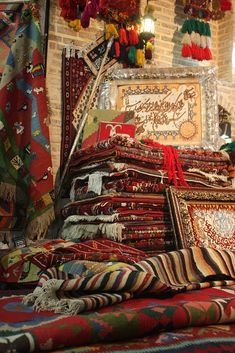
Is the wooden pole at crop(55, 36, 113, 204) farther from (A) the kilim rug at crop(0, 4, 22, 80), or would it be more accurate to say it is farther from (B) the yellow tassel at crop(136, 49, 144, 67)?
(A) the kilim rug at crop(0, 4, 22, 80)

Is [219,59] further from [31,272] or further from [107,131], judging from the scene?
[31,272]

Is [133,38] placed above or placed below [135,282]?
above

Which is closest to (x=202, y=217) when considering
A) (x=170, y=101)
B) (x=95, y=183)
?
(x=95, y=183)

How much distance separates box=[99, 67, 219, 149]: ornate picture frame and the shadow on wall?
2.14ft

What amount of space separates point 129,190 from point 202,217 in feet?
1.77

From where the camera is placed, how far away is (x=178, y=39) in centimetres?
448

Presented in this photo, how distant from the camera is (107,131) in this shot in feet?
11.1

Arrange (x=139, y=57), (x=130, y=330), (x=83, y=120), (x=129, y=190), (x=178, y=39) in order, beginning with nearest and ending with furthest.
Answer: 1. (x=130, y=330)
2. (x=129, y=190)
3. (x=83, y=120)
4. (x=139, y=57)
5. (x=178, y=39)

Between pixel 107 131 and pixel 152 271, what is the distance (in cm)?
166

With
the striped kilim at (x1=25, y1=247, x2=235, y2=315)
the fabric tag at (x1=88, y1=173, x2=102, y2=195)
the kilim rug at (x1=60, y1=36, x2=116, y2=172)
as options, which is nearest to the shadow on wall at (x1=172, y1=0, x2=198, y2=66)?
the kilim rug at (x1=60, y1=36, x2=116, y2=172)

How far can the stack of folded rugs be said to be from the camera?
9.18 feet

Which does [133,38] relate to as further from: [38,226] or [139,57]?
[38,226]

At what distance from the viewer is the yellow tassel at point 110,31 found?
384cm

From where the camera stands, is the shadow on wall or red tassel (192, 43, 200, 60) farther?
the shadow on wall
